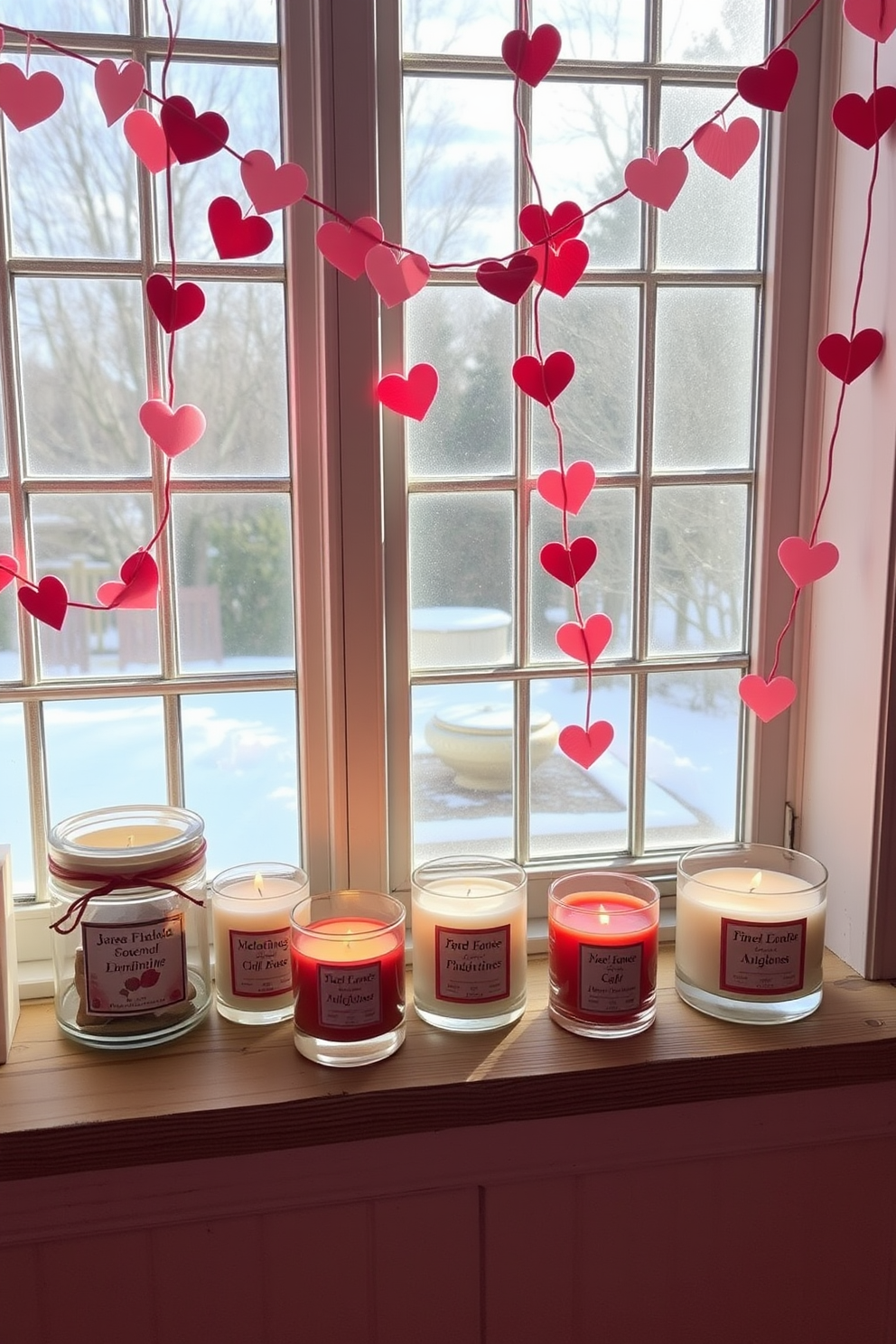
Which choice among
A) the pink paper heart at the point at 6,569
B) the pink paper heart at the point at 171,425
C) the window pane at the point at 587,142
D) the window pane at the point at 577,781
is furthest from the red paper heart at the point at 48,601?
the window pane at the point at 587,142

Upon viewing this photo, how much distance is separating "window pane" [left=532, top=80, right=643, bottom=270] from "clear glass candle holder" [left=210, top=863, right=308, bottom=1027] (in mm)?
731

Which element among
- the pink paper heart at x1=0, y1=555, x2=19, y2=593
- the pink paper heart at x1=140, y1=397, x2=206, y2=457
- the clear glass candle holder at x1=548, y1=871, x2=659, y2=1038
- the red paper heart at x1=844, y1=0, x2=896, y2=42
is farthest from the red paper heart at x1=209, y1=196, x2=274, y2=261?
the clear glass candle holder at x1=548, y1=871, x2=659, y2=1038

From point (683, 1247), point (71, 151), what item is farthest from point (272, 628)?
point (683, 1247)

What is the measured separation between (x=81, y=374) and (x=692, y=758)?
769mm

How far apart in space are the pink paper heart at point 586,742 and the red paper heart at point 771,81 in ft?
2.03

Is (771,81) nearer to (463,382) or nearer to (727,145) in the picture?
(727,145)

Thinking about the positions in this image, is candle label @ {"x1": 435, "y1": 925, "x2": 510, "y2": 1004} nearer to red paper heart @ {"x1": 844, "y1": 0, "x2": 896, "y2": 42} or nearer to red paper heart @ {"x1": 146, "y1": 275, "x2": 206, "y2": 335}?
red paper heart @ {"x1": 146, "y1": 275, "x2": 206, "y2": 335}

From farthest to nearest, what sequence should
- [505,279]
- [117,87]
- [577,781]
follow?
1. [577,781]
2. [505,279]
3. [117,87]

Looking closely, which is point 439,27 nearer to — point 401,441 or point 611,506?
point 401,441

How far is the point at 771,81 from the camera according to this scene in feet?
3.36

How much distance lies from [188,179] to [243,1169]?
93cm

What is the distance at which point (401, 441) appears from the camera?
1.14 metres

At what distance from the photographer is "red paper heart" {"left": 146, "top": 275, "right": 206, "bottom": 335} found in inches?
39.8

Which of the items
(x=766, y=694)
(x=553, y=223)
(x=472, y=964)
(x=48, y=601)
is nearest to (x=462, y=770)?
(x=472, y=964)
